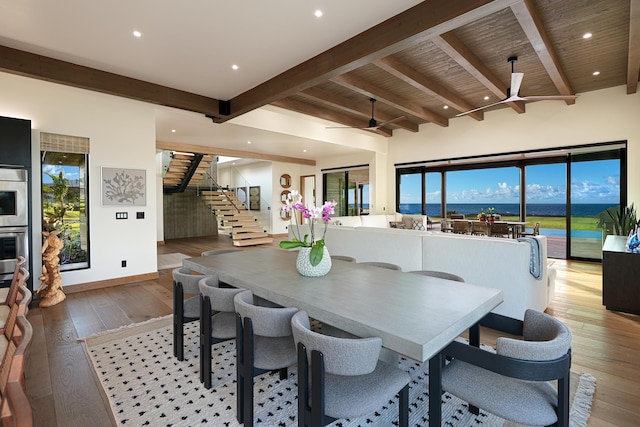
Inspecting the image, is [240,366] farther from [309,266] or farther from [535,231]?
[535,231]

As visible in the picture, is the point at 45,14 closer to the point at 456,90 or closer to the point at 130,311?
the point at 130,311

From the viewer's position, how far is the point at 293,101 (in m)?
6.55

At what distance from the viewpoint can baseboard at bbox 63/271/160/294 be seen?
14.5ft

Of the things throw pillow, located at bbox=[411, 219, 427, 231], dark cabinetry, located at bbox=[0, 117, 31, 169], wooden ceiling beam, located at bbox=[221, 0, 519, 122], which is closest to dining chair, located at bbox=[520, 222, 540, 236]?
throw pillow, located at bbox=[411, 219, 427, 231]

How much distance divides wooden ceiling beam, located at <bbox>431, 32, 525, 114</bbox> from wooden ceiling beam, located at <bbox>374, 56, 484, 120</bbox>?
26.6 inches

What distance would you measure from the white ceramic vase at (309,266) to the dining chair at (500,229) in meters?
5.91

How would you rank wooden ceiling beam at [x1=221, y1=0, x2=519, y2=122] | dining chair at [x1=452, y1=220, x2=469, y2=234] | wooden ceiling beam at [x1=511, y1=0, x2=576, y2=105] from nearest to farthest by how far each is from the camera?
wooden ceiling beam at [x1=221, y1=0, x2=519, y2=122]
wooden ceiling beam at [x1=511, y1=0, x2=576, y2=105]
dining chair at [x1=452, y1=220, x2=469, y2=234]

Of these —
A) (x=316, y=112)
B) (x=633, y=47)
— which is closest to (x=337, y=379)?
(x=633, y=47)

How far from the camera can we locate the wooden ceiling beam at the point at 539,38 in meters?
3.17

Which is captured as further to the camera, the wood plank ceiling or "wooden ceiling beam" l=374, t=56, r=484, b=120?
"wooden ceiling beam" l=374, t=56, r=484, b=120

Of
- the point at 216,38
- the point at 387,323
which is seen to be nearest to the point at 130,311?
the point at 216,38

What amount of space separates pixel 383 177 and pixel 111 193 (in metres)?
7.19

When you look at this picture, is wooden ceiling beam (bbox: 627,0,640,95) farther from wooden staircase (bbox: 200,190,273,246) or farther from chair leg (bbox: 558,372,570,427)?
wooden staircase (bbox: 200,190,273,246)

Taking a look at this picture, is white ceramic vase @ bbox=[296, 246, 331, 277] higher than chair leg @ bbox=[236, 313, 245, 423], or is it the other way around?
white ceramic vase @ bbox=[296, 246, 331, 277]
